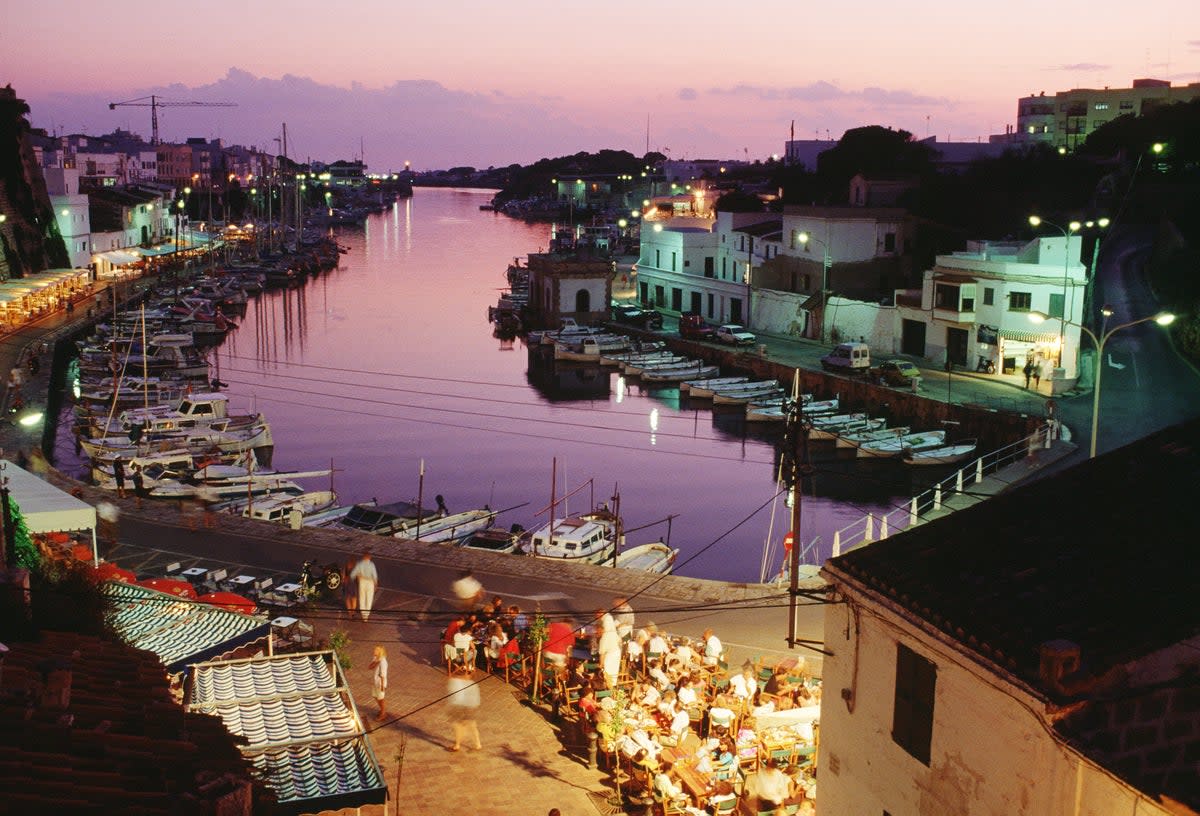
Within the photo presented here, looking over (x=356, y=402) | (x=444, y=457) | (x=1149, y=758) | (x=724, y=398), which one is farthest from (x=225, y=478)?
(x=1149, y=758)

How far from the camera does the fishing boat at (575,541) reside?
23.2m

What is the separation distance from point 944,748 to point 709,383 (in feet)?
128

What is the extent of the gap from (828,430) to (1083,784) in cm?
3191

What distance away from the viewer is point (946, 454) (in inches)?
1353

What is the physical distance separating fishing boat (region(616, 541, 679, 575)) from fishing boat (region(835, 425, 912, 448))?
49.7ft

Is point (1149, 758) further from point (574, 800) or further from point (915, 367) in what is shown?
point (915, 367)

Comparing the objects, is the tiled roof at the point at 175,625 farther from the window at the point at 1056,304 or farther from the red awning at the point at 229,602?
the window at the point at 1056,304

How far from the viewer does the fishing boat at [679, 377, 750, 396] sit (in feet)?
152

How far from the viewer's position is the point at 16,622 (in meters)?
9.26

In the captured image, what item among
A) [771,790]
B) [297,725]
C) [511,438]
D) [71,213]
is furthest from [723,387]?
[71,213]

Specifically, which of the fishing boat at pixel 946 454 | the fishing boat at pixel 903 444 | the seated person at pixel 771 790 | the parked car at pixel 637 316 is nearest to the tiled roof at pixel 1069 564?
the seated person at pixel 771 790

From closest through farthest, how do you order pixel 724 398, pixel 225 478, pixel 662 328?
1. pixel 225 478
2. pixel 724 398
3. pixel 662 328

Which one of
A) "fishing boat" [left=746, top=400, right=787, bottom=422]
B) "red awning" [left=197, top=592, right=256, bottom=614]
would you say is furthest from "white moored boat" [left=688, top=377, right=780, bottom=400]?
"red awning" [left=197, top=592, right=256, bottom=614]

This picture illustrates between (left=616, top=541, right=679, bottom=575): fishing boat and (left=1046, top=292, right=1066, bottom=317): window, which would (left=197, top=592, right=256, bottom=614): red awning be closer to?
(left=616, top=541, right=679, bottom=575): fishing boat
